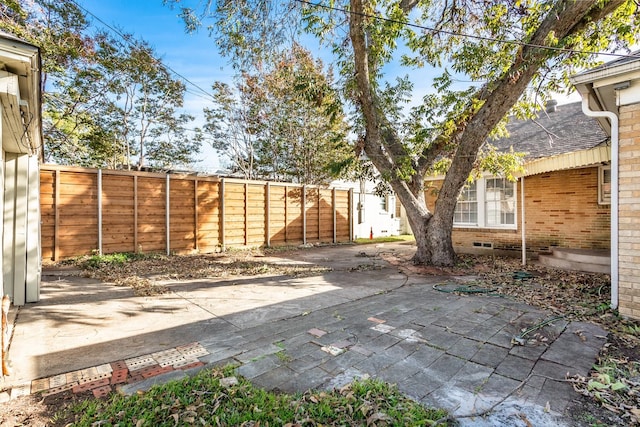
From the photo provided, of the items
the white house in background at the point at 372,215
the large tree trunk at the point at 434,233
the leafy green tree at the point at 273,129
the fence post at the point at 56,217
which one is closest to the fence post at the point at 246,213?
the leafy green tree at the point at 273,129

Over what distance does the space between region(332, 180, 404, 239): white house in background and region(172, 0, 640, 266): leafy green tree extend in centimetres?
648

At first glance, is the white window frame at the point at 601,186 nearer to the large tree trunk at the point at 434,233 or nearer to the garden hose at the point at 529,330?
the large tree trunk at the point at 434,233

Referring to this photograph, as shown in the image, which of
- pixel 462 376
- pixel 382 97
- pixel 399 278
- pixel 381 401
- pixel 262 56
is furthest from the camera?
pixel 382 97

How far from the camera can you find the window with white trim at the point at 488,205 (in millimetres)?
9320

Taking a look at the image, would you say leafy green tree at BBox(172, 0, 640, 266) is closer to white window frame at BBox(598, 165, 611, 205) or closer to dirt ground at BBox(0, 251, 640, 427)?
dirt ground at BBox(0, 251, 640, 427)

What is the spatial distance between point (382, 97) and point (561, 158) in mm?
4450

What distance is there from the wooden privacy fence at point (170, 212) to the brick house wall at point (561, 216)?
6.87 meters

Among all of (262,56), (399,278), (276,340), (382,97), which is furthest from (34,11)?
(399,278)

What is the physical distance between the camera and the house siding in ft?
12.4

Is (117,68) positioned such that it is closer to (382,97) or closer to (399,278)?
(382,97)

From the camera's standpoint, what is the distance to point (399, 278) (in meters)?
6.49

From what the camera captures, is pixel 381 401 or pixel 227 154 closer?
pixel 381 401

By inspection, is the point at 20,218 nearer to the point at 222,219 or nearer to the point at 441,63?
the point at 222,219

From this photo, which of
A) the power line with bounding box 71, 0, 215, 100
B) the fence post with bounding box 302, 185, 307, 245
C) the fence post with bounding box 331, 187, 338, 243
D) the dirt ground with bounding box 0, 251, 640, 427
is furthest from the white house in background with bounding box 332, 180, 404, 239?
the power line with bounding box 71, 0, 215, 100
